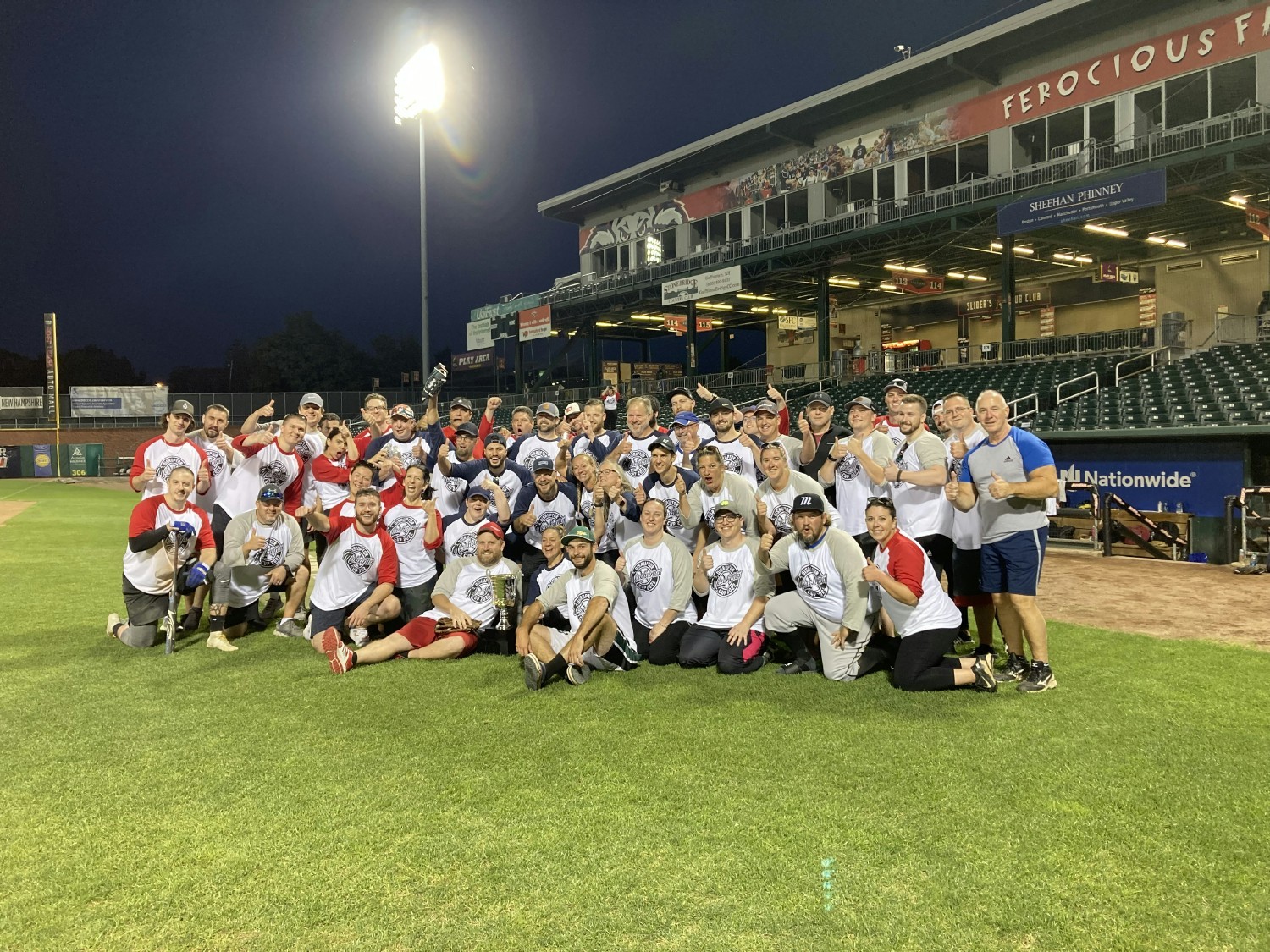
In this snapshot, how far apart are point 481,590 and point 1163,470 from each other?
11.4 metres

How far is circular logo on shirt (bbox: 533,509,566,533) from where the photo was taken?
7.33m

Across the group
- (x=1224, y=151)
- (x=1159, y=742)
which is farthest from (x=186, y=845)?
(x=1224, y=151)

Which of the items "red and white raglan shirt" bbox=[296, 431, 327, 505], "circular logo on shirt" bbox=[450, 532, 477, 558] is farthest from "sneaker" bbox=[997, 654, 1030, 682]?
"red and white raglan shirt" bbox=[296, 431, 327, 505]

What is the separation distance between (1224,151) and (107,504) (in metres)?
32.2

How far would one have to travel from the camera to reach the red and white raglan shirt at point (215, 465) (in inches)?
318

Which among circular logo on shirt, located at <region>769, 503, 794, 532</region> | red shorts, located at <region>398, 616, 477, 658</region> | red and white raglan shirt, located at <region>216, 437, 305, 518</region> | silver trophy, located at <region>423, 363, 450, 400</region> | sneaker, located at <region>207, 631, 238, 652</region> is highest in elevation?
silver trophy, located at <region>423, 363, 450, 400</region>

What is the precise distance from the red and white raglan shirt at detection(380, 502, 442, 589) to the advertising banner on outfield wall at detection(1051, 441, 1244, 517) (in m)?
11.5

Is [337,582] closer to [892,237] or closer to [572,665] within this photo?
[572,665]

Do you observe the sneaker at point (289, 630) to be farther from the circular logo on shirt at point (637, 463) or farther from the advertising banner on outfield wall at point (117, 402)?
the advertising banner on outfield wall at point (117, 402)

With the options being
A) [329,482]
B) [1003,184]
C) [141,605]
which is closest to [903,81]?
[1003,184]

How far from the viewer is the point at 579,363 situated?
65125 mm

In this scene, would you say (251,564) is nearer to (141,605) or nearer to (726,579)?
(141,605)

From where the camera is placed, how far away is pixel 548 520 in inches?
290

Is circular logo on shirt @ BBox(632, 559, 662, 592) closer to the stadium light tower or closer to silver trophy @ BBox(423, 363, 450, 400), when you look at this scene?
silver trophy @ BBox(423, 363, 450, 400)
